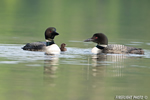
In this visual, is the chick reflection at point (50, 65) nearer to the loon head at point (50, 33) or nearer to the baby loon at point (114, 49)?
the baby loon at point (114, 49)

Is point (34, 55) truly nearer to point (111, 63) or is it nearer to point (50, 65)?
point (50, 65)

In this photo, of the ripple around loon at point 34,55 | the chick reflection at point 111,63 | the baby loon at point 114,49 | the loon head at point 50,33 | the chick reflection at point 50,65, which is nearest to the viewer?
the chick reflection at point 50,65

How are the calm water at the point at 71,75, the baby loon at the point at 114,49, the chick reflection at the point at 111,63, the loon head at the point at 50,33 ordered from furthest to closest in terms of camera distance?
the loon head at the point at 50,33
the baby loon at the point at 114,49
the chick reflection at the point at 111,63
the calm water at the point at 71,75

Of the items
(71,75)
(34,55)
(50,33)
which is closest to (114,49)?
(50,33)

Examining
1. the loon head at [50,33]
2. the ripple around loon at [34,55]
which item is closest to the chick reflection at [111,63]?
the ripple around loon at [34,55]

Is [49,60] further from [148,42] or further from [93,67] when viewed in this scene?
[148,42]

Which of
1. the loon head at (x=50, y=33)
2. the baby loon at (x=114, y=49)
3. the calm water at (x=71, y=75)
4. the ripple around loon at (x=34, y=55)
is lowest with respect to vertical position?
the calm water at (x=71, y=75)

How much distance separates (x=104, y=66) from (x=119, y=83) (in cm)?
226

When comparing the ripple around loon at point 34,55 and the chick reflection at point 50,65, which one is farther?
the ripple around loon at point 34,55

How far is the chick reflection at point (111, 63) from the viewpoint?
12.2m

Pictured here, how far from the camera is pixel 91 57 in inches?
593

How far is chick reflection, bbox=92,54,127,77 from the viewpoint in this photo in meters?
12.2

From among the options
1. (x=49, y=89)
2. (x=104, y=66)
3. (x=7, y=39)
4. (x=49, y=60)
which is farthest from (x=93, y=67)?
(x=7, y=39)

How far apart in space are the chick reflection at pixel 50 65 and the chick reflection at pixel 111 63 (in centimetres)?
104
